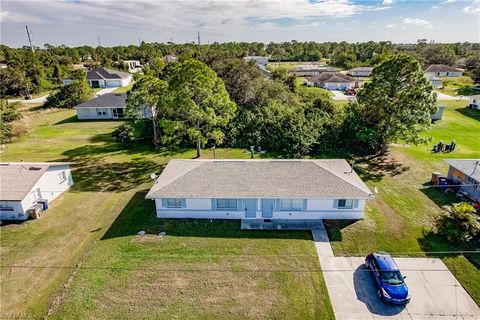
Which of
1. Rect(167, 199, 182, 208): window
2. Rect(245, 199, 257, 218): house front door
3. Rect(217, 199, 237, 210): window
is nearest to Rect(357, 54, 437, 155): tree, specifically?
Rect(245, 199, 257, 218): house front door

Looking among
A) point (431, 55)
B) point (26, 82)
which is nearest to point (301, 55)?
point (431, 55)

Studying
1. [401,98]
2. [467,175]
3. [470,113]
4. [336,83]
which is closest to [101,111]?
[401,98]

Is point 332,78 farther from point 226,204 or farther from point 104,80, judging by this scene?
point 226,204

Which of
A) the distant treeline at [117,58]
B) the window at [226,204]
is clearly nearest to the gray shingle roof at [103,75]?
the distant treeline at [117,58]

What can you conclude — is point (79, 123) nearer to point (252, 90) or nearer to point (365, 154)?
point (252, 90)

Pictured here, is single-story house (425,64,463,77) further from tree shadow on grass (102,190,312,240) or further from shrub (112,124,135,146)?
tree shadow on grass (102,190,312,240)
